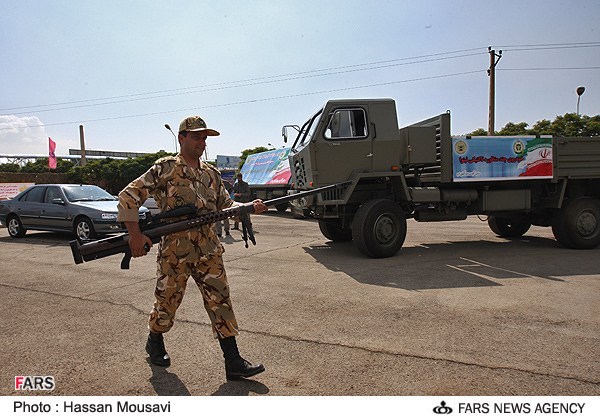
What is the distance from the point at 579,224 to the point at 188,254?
7.99 metres

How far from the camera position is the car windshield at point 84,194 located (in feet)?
35.1

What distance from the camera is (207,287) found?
10.0 feet

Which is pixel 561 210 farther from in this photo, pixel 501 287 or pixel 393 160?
pixel 501 287

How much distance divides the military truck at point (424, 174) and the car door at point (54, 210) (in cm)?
593

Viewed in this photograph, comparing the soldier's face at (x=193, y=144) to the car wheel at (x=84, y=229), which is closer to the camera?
the soldier's face at (x=193, y=144)

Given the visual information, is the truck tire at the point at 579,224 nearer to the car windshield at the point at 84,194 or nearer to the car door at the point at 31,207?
the car windshield at the point at 84,194

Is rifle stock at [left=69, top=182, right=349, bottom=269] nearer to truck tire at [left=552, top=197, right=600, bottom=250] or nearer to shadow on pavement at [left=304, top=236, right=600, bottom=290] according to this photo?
shadow on pavement at [left=304, top=236, right=600, bottom=290]

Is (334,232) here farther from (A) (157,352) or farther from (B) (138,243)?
(B) (138,243)

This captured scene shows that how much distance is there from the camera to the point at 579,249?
→ 8.26 meters

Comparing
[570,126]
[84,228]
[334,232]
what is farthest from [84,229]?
[570,126]

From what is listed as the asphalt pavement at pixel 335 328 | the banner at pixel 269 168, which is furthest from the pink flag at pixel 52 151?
the asphalt pavement at pixel 335 328

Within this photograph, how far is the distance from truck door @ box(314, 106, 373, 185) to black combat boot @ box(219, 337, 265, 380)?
15.3 feet
